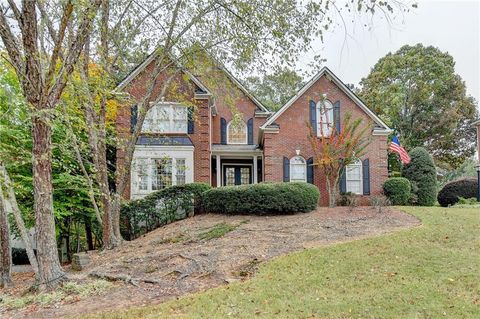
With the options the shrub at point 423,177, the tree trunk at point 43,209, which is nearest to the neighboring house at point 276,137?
the shrub at point 423,177

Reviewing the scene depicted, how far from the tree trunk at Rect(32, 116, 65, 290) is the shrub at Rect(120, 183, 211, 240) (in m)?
7.77

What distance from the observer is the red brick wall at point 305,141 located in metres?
19.0

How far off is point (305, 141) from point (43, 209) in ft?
43.7

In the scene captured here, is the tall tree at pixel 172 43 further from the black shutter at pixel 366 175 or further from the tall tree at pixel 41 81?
the black shutter at pixel 366 175

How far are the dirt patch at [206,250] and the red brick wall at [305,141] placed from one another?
4591 mm

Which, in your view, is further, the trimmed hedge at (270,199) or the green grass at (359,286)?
the trimmed hedge at (270,199)

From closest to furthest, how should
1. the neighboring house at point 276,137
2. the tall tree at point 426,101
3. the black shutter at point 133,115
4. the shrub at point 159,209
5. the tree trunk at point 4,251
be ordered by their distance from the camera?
1. the tree trunk at point 4,251
2. the shrub at point 159,209
3. the black shutter at point 133,115
4. the neighboring house at point 276,137
5. the tall tree at point 426,101

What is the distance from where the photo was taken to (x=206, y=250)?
33.0ft

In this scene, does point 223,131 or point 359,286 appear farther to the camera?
point 223,131

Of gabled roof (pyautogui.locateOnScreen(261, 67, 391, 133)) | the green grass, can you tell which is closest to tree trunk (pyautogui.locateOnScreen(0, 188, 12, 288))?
the green grass

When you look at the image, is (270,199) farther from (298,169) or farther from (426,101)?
(426,101)

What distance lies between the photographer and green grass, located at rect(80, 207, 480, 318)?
6066 mm

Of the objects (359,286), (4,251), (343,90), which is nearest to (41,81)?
(4,251)

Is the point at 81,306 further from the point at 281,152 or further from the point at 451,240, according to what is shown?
the point at 281,152
